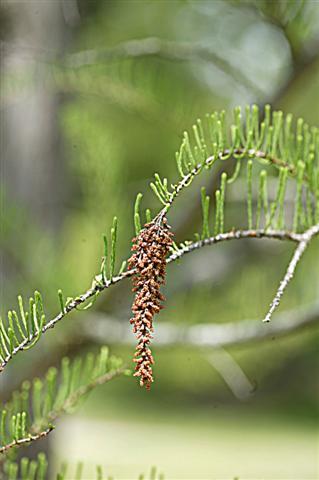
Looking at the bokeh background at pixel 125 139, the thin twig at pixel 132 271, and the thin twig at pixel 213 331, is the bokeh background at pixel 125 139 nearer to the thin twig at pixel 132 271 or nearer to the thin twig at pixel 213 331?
the thin twig at pixel 213 331

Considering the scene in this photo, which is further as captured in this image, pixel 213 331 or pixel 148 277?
pixel 213 331

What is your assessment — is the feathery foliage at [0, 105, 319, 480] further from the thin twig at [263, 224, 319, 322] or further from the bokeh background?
the bokeh background

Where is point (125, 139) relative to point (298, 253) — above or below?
above

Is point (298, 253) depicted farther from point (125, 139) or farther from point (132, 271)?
point (125, 139)

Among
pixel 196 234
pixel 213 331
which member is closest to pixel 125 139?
pixel 213 331

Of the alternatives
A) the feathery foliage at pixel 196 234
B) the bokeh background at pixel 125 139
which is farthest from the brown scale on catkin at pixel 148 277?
the bokeh background at pixel 125 139

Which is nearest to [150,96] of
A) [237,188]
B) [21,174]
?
[237,188]

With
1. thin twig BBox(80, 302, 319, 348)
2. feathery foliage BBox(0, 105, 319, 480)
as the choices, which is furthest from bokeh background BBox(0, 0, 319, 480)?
feathery foliage BBox(0, 105, 319, 480)

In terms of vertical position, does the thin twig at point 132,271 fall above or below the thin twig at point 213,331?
below
